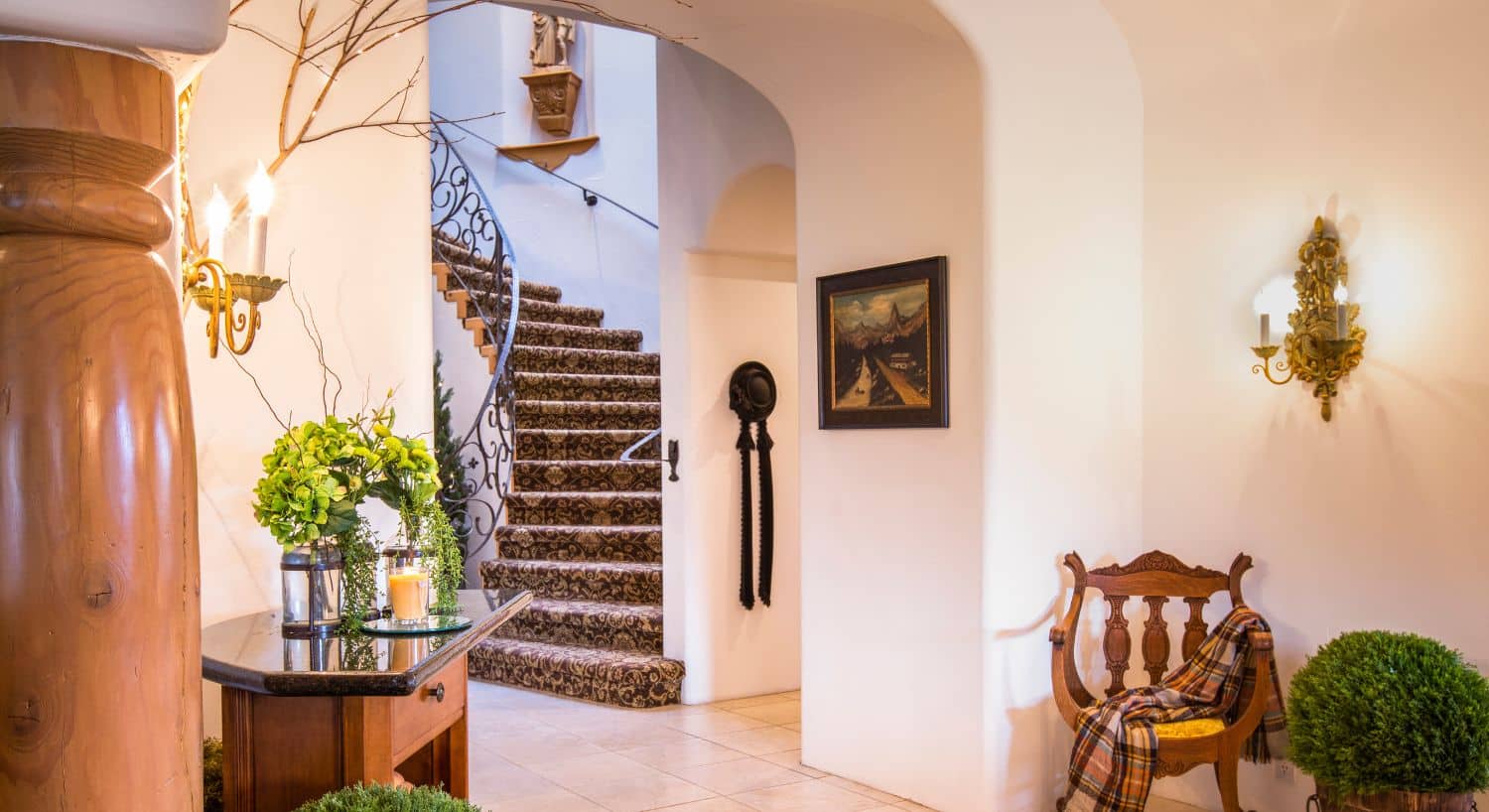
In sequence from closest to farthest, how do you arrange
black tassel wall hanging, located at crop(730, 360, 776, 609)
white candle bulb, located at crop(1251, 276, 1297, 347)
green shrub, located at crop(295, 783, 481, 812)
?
green shrub, located at crop(295, 783, 481, 812) < white candle bulb, located at crop(1251, 276, 1297, 347) < black tassel wall hanging, located at crop(730, 360, 776, 609)

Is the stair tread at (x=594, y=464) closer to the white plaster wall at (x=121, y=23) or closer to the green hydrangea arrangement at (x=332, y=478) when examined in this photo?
the green hydrangea arrangement at (x=332, y=478)

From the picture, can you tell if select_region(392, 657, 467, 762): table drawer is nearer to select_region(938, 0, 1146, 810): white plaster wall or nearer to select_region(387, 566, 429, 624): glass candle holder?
select_region(387, 566, 429, 624): glass candle holder

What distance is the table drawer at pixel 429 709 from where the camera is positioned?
212 centimetres

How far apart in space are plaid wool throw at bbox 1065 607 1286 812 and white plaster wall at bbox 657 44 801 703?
2332mm

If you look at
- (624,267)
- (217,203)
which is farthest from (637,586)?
(217,203)

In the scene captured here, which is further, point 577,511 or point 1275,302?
point 577,511

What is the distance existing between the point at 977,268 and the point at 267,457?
2376mm

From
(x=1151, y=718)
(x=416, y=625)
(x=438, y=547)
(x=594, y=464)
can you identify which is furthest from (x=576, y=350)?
(x=416, y=625)

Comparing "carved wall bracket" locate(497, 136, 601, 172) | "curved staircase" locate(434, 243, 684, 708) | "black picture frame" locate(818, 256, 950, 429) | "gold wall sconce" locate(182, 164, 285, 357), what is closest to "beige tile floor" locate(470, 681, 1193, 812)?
"curved staircase" locate(434, 243, 684, 708)

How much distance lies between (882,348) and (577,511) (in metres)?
3.10

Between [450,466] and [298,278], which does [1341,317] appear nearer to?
[298,278]

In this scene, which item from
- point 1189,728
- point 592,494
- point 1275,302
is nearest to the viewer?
point 1189,728

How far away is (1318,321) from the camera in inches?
137

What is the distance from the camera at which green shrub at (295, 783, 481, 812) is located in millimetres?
1513
